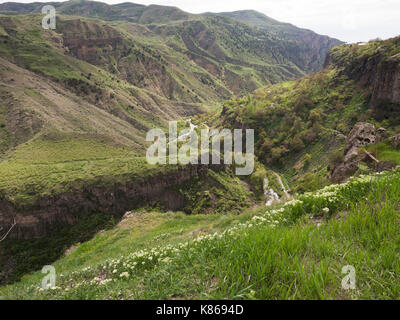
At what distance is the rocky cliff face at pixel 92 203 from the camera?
33.7 m

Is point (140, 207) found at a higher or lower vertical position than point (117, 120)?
lower

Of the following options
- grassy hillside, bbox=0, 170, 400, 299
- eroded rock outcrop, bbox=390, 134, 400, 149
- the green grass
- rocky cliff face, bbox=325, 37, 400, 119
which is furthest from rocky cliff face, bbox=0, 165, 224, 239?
rocky cliff face, bbox=325, 37, 400, 119

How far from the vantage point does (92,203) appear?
3772 centimetres

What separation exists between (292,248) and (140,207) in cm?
3822

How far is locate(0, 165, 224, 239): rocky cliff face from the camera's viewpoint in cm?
3369

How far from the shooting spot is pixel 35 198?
3459 centimetres

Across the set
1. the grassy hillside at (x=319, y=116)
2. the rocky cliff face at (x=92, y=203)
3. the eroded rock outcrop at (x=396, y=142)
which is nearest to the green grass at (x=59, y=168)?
the rocky cliff face at (x=92, y=203)

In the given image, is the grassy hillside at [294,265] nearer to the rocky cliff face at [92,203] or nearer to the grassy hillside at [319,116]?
the rocky cliff face at [92,203]

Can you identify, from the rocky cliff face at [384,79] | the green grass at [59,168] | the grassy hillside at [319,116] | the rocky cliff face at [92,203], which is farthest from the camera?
the grassy hillside at [319,116]

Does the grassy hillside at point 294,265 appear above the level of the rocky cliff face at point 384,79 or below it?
below

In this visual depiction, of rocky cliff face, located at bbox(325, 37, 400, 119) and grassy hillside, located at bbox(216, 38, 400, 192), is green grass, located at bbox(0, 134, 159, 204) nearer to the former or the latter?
grassy hillside, located at bbox(216, 38, 400, 192)

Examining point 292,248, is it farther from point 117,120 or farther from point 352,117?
point 117,120
